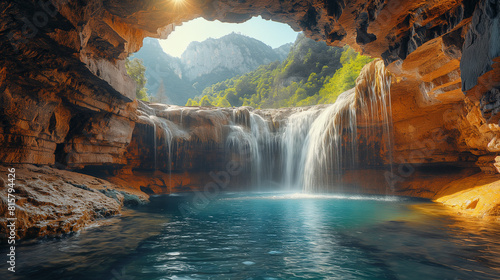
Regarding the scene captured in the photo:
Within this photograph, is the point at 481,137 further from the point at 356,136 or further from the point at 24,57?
the point at 24,57

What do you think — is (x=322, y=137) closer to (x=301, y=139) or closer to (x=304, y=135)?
(x=304, y=135)

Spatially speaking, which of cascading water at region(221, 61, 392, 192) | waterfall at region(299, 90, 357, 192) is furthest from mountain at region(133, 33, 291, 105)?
waterfall at region(299, 90, 357, 192)

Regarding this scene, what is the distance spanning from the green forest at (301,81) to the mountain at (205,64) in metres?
36.0

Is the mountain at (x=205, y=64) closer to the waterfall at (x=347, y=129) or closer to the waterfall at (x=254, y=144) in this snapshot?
the waterfall at (x=254, y=144)

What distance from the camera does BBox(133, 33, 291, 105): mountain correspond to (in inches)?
3627

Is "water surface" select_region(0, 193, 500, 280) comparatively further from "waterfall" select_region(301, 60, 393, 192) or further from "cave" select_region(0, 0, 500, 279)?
"waterfall" select_region(301, 60, 393, 192)

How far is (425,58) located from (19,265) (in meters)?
11.4

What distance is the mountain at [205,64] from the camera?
92.1 metres

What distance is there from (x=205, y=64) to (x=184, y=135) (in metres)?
88.9

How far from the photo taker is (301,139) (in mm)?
20516

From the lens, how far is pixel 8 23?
602 cm

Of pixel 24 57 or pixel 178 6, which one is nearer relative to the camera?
pixel 24 57

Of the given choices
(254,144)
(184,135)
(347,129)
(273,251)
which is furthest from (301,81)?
(273,251)

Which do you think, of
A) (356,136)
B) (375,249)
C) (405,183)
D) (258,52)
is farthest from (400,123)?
(258,52)
